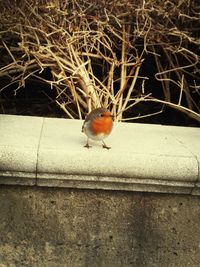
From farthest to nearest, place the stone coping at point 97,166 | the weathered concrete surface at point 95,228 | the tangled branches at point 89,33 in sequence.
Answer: the tangled branches at point 89,33 < the weathered concrete surface at point 95,228 < the stone coping at point 97,166

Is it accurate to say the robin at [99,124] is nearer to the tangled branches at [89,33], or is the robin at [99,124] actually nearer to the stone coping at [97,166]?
the stone coping at [97,166]

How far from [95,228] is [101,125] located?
1.72 ft

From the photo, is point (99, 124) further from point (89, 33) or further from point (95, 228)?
point (89, 33)

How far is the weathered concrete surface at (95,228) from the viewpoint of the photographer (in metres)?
2.45

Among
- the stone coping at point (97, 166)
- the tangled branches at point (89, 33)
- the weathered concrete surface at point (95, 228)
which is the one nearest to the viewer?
the stone coping at point (97, 166)

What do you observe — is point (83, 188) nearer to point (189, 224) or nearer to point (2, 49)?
point (189, 224)

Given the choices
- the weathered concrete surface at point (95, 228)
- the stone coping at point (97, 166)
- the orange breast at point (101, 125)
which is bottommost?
the weathered concrete surface at point (95, 228)

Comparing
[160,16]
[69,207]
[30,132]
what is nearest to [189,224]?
[69,207]

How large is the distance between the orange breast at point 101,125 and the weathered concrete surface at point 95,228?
11.9 inches

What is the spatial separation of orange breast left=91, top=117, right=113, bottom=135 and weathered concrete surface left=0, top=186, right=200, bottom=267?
0.99ft

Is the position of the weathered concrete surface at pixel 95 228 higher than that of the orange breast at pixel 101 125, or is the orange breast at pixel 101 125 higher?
the orange breast at pixel 101 125

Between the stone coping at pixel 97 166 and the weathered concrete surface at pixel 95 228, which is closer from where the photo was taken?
the stone coping at pixel 97 166

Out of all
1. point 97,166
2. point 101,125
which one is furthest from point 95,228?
point 101,125

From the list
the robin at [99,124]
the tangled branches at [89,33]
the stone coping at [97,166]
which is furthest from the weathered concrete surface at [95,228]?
the tangled branches at [89,33]
